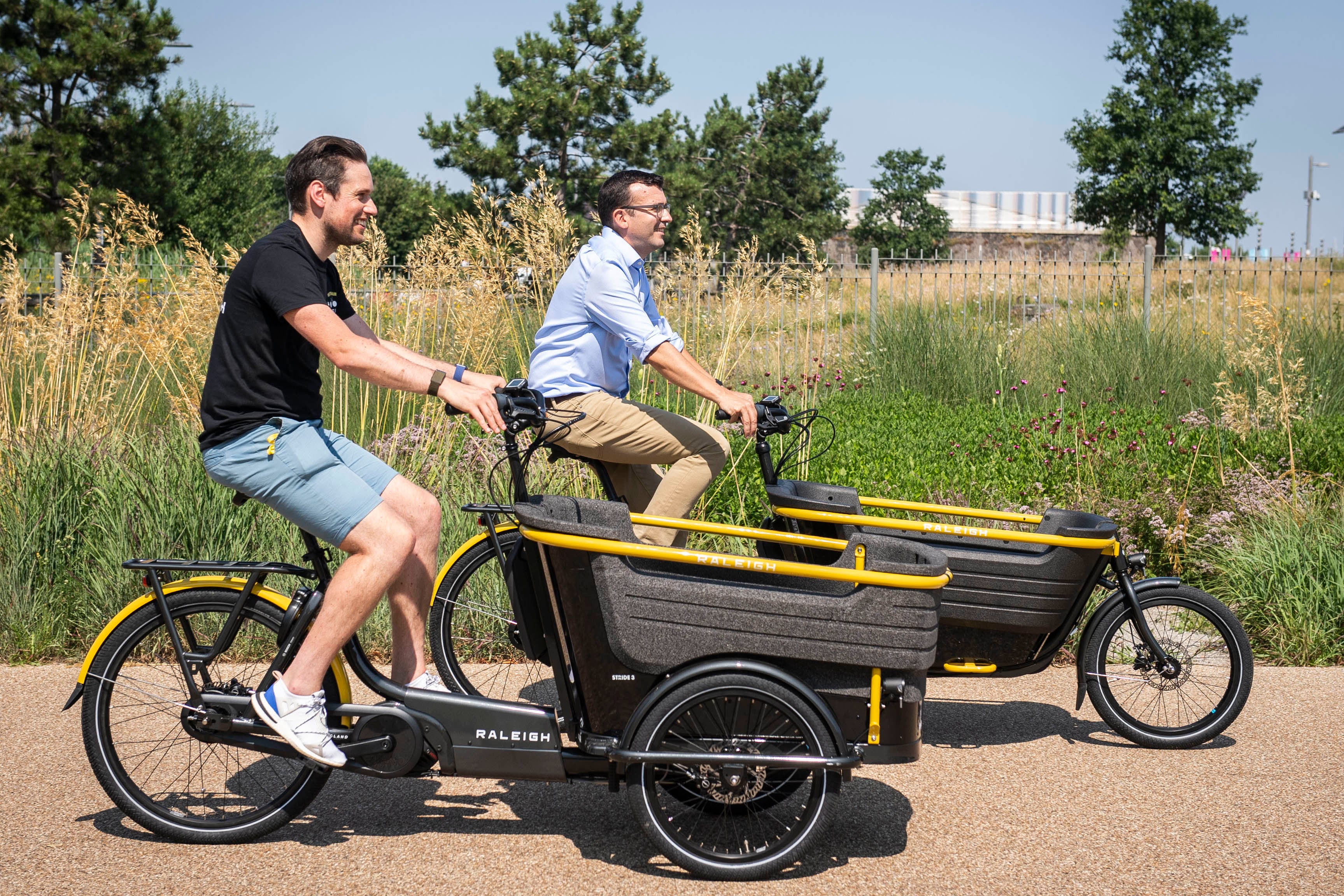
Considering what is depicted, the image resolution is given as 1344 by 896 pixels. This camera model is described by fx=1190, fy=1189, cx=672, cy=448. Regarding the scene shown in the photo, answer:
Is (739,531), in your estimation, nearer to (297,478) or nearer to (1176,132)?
(297,478)

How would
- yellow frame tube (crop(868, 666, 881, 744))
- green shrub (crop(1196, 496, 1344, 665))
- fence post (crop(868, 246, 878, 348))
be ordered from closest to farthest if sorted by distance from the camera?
yellow frame tube (crop(868, 666, 881, 744)), green shrub (crop(1196, 496, 1344, 665)), fence post (crop(868, 246, 878, 348))

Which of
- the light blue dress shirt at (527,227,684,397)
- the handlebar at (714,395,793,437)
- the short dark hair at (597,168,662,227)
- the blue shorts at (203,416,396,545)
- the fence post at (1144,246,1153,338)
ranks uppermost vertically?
the fence post at (1144,246,1153,338)

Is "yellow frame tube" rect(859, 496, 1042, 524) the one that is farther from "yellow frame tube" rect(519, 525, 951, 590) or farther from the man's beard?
the man's beard

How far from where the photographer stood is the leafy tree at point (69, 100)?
90.6 ft

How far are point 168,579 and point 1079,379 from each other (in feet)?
24.8

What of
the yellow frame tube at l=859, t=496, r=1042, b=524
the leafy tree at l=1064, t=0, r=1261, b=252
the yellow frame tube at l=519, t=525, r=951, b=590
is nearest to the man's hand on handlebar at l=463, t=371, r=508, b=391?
the yellow frame tube at l=519, t=525, r=951, b=590


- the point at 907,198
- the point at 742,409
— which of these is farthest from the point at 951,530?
the point at 907,198

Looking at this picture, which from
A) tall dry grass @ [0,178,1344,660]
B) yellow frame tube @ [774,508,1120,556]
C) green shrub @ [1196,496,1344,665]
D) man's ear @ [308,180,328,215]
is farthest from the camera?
tall dry grass @ [0,178,1344,660]

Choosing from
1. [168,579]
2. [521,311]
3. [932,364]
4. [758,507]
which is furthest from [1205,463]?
[168,579]

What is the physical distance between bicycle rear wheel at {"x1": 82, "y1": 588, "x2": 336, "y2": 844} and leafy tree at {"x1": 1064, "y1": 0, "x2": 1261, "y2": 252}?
1553 inches

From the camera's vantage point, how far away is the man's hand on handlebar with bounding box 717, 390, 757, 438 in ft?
13.4

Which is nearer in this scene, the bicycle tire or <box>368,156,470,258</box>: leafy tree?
the bicycle tire

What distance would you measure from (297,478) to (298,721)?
684 mm

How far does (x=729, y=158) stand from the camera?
154 feet
